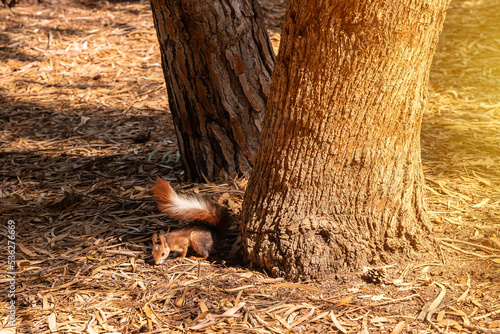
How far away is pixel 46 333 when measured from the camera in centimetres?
220

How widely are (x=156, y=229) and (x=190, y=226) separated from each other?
0.30 metres

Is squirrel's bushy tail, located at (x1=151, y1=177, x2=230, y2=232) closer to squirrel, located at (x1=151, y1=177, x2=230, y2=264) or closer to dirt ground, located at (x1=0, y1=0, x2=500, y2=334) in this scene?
squirrel, located at (x1=151, y1=177, x2=230, y2=264)

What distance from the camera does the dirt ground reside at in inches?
88.9

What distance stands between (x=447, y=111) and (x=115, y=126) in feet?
10.8

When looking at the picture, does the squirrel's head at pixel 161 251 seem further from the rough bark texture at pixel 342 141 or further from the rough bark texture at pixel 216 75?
the rough bark texture at pixel 216 75

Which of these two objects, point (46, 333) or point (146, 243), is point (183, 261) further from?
point (46, 333)

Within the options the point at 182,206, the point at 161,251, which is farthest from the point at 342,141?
the point at 161,251

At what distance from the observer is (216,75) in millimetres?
3238

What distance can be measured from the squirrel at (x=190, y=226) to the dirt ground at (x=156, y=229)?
0.30 feet

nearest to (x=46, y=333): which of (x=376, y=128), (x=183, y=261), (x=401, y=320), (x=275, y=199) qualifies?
(x=183, y=261)

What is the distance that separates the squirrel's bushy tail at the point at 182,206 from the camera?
9.00ft

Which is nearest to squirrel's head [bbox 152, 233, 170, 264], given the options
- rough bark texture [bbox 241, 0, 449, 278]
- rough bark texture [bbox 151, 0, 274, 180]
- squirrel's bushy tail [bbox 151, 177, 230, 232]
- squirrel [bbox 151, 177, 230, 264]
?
squirrel [bbox 151, 177, 230, 264]

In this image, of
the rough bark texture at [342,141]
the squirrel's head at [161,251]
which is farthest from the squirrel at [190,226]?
the rough bark texture at [342,141]

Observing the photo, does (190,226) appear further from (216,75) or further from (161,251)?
(216,75)
